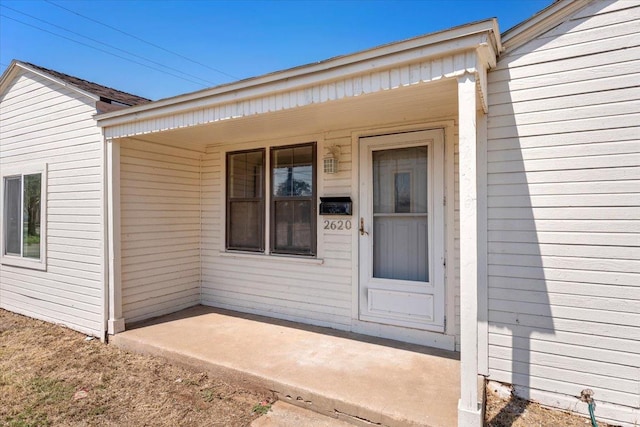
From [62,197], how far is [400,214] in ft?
14.5

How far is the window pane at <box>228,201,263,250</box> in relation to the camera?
468 centimetres

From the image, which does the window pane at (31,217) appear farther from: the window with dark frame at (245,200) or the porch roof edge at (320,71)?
the window with dark frame at (245,200)

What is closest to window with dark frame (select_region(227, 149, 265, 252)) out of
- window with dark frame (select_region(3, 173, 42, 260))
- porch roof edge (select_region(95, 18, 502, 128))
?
porch roof edge (select_region(95, 18, 502, 128))

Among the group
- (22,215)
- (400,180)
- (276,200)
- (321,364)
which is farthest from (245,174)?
(22,215)

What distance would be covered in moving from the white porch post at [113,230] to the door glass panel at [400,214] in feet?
9.93

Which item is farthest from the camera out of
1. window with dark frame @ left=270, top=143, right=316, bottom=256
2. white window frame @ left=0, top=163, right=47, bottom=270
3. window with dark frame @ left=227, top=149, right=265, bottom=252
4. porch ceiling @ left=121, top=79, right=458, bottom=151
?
white window frame @ left=0, top=163, right=47, bottom=270

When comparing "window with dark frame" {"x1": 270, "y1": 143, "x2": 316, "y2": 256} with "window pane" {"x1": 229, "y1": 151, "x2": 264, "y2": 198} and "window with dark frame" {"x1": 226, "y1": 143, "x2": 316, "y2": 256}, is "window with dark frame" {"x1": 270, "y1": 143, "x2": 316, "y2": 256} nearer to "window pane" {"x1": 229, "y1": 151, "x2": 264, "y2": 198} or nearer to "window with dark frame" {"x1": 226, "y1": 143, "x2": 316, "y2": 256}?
"window with dark frame" {"x1": 226, "y1": 143, "x2": 316, "y2": 256}

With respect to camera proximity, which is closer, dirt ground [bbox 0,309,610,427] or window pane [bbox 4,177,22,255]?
dirt ground [bbox 0,309,610,427]

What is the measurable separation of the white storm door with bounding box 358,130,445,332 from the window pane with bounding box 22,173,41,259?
15.4 feet

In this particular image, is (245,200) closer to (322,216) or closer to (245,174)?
(245,174)

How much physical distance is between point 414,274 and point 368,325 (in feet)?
2.51

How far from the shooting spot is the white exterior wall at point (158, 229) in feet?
14.2

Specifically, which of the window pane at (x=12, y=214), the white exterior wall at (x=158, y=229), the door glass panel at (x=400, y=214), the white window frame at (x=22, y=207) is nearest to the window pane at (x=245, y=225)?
the white exterior wall at (x=158, y=229)

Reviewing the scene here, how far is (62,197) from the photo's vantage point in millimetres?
4656
